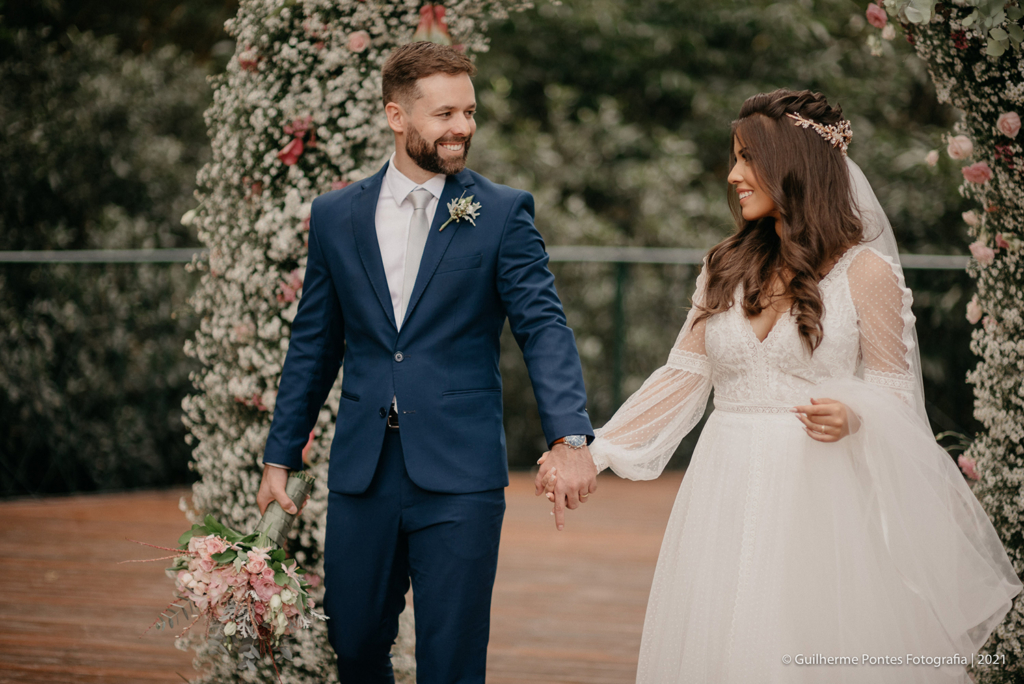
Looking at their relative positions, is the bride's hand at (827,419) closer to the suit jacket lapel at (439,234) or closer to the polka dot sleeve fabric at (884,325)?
the polka dot sleeve fabric at (884,325)

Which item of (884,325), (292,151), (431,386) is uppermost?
(292,151)

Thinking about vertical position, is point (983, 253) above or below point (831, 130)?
below

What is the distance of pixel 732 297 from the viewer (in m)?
2.62

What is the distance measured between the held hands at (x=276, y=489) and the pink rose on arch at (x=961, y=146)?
2235mm

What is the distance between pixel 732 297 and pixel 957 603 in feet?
3.08

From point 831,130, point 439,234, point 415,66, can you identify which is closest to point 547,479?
point 439,234

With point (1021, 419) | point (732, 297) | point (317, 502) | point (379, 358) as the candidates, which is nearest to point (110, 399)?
Answer: point (317, 502)

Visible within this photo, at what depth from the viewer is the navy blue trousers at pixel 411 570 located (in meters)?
2.38

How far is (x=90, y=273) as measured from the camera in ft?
21.4

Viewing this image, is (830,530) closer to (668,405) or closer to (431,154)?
(668,405)

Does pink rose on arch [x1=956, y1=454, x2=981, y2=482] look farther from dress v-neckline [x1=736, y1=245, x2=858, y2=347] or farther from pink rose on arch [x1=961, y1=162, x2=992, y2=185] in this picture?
dress v-neckline [x1=736, y1=245, x2=858, y2=347]

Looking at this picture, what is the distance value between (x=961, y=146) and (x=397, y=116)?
1765 millimetres

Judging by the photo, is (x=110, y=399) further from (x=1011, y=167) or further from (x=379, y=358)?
(x=1011, y=167)

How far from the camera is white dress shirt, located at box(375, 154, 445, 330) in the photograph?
98.0 inches
